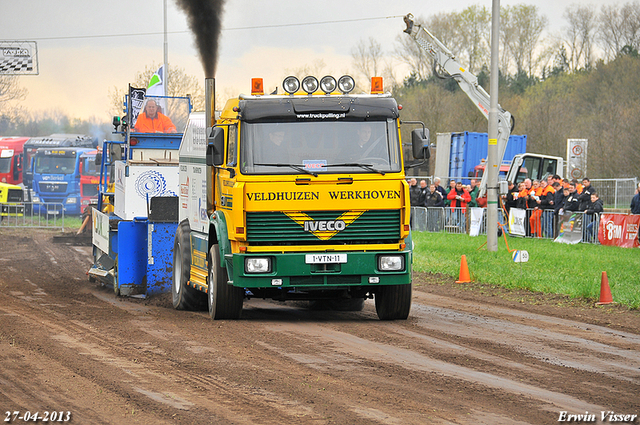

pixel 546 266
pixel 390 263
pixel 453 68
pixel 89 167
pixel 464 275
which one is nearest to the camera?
pixel 390 263

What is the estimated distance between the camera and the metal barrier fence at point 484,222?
2409 centimetres

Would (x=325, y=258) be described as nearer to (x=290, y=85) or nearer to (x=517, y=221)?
(x=290, y=85)

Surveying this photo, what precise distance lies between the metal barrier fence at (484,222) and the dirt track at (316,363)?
10585 millimetres

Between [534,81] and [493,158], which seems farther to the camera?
[534,81]

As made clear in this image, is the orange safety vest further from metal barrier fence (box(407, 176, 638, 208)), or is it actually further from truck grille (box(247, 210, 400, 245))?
metal barrier fence (box(407, 176, 638, 208))

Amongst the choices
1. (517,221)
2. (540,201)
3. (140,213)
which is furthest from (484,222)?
(140,213)

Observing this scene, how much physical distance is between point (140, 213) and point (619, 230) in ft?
44.0

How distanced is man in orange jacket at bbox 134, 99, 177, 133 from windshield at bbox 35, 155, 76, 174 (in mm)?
27102

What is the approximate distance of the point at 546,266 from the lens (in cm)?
1878

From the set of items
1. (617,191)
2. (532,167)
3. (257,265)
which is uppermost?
(532,167)

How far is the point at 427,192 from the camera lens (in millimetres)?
31141

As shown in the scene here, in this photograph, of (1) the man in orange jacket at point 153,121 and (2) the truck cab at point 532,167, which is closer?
(1) the man in orange jacket at point 153,121

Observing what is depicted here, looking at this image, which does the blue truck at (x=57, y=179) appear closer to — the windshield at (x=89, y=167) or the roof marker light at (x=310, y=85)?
the windshield at (x=89, y=167)

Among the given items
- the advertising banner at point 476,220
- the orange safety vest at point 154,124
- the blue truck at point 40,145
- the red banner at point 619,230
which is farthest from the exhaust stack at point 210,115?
the blue truck at point 40,145
